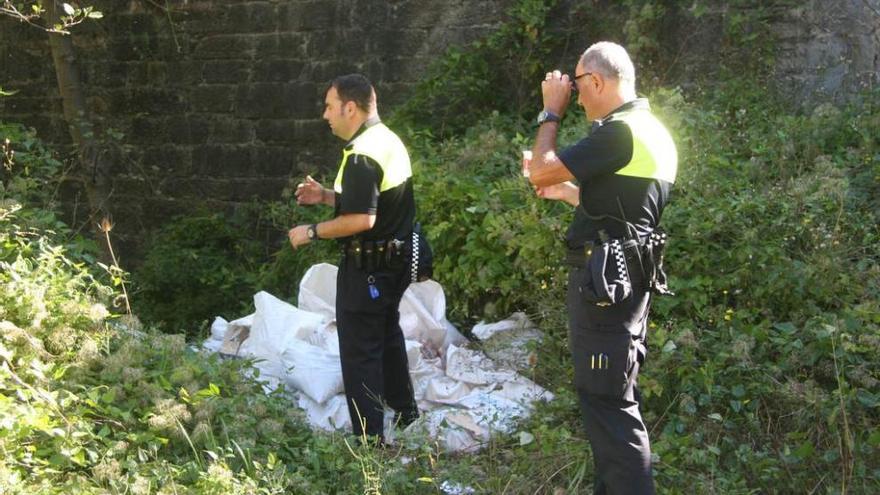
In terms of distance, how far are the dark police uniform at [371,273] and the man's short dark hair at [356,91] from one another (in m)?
0.10

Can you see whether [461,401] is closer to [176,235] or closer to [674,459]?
[674,459]

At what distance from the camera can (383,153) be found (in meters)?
5.09

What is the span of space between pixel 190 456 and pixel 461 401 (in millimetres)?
1677

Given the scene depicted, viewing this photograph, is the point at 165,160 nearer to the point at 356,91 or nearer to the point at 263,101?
the point at 263,101

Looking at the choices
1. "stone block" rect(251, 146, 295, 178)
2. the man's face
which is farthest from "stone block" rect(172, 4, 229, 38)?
the man's face

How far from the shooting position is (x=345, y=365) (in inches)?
204

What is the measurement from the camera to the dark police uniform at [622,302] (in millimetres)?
4012

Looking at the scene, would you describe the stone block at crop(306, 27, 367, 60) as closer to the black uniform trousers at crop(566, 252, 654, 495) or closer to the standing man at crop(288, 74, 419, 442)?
the standing man at crop(288, 74, 419, 442)

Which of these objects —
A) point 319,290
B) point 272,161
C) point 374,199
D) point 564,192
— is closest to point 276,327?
point 319,290

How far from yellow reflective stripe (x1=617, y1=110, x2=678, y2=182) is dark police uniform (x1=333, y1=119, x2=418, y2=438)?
1412 millimetres

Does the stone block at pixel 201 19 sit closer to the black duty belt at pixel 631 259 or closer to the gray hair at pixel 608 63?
the gray hair at pixel 608 63

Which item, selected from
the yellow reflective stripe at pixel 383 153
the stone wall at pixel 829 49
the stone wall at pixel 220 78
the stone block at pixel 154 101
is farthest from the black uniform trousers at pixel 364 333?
the stone block at pixel 154 101

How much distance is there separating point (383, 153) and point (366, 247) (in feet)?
1.49

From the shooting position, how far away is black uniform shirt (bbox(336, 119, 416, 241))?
16.4ft
